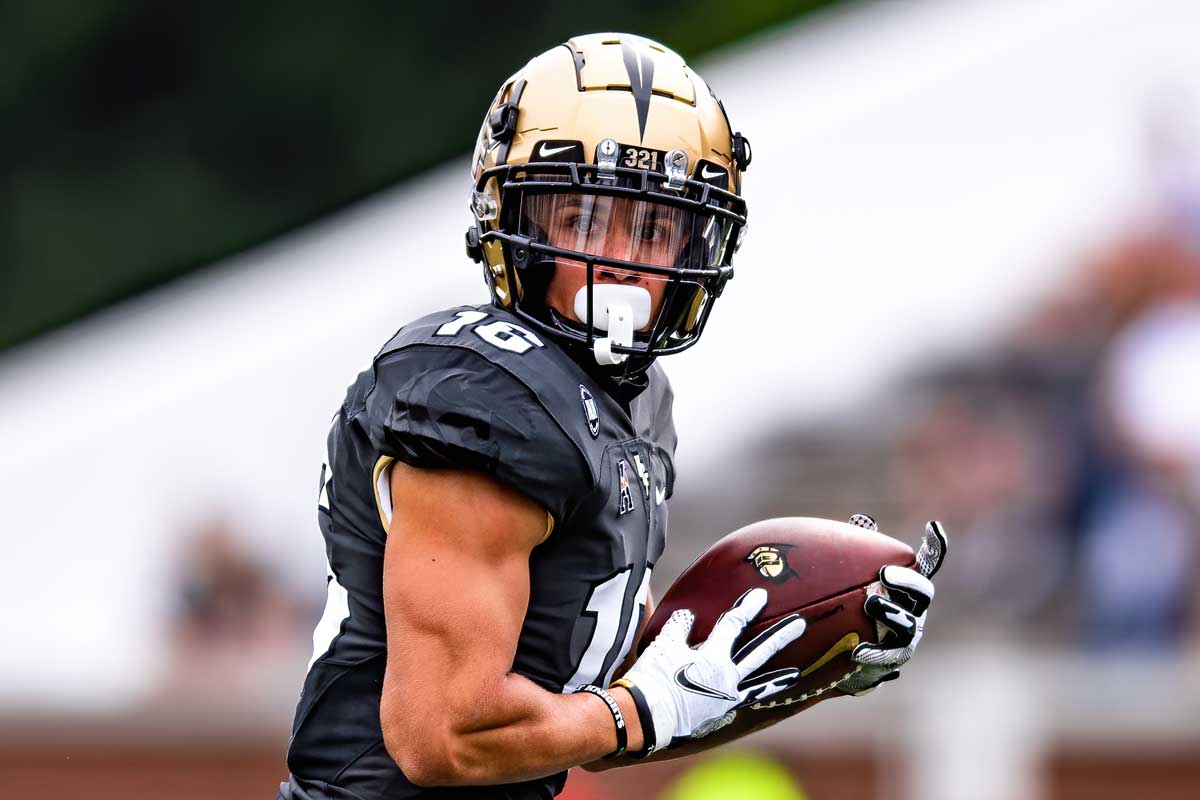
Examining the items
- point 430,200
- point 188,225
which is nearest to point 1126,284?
point 430,200

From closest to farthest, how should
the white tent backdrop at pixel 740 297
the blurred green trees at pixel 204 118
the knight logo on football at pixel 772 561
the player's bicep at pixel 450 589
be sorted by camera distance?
the player's bicep at pixel 450 589
the knight logo on football at pixel 772 561
the white tent backdrop at pixel 740 297
the blurred green trees at pixel 204 118

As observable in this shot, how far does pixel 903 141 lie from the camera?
9.23 m

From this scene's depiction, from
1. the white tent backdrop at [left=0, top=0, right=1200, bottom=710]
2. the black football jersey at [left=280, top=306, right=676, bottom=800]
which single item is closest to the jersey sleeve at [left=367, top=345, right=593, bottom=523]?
the black football jersey at [left=280, top=306, right=676, bottom=800]

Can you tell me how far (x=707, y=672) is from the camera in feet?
7.28

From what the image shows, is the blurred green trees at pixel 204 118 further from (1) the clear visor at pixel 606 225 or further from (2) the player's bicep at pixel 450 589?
(2) the player's bicep at pixel 450 589

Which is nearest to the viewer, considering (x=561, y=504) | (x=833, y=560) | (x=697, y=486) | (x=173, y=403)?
(x=561, y=504)

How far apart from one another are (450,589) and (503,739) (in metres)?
0.20

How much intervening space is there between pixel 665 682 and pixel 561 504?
1.00ft

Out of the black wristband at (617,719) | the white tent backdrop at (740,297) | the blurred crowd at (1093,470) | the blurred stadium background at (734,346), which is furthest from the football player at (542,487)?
the white tent backdrop at (740,297)

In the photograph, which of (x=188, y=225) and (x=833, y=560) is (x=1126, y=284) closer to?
(x=833, y=560)

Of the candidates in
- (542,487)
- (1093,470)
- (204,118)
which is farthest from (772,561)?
(204,118)

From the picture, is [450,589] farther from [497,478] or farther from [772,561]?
[772,561]

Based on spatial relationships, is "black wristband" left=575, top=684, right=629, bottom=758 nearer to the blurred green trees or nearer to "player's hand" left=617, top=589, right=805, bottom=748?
"player's hand" left=617, top=589, right=805, bottom=748

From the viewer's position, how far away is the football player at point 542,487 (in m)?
2.02
